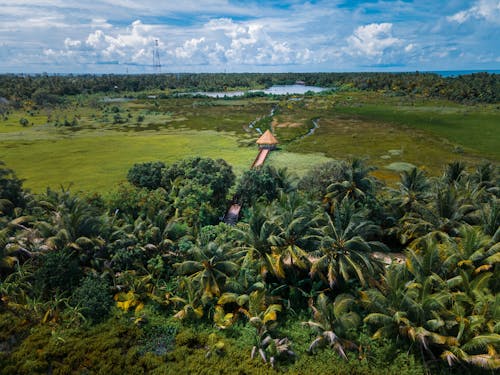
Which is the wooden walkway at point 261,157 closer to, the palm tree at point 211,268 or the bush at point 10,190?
the palm tree at point 211,268

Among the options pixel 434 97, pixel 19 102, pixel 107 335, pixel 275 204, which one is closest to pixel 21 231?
pixel 107 335

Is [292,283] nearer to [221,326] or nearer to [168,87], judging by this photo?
[221,326]

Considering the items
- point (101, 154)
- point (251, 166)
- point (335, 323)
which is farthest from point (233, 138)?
point (335, 323)

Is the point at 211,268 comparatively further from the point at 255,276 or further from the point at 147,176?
the point at 147,176

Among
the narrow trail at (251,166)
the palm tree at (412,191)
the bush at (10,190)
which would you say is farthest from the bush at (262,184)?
the bush at (10,190)

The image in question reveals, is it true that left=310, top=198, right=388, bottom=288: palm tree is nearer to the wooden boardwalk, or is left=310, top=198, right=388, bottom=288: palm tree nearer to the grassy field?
the wooden boardwalk

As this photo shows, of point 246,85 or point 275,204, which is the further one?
point 246,85
